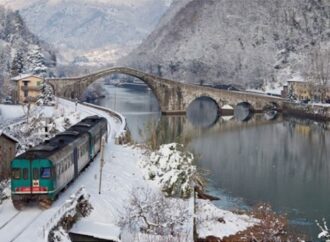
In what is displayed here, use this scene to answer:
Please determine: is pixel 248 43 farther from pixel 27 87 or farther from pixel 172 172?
pixel 172 172

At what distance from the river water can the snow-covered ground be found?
486 cm

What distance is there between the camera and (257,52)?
161m

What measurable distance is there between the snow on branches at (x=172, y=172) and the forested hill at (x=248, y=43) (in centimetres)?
10866

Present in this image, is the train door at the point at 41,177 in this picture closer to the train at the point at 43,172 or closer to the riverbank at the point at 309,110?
the train at the point at 43,172

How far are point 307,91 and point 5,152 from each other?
287ft

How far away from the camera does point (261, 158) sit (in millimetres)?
56438

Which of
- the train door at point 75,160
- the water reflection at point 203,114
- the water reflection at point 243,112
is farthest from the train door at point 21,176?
the water reflection at point 243,112

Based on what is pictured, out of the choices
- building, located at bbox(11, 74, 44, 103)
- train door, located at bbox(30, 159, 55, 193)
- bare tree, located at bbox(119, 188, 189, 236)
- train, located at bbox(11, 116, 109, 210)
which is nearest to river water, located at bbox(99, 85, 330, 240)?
bare tree, located at bbox(119, 188, 189, 236)

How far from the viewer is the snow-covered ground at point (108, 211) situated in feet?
76.1

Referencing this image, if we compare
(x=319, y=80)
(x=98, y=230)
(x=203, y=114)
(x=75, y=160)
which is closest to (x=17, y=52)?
(x=203, y=114)

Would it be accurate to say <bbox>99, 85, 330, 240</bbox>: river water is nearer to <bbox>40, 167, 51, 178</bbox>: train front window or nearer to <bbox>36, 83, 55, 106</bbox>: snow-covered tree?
<bbox>36, 83, 55, 106</bbox>: snow-covered tree

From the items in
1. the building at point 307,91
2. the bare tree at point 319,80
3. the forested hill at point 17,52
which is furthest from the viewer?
the bare tree at point 319,80

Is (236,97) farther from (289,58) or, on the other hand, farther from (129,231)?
(129,231)

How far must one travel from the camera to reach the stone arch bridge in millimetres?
102312
